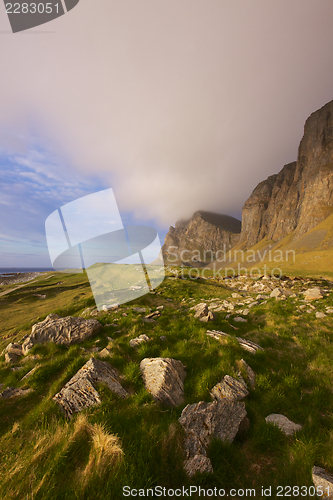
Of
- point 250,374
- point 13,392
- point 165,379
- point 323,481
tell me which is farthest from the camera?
point 250,374

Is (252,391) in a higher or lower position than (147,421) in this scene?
lower

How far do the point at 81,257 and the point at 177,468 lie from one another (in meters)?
10.2

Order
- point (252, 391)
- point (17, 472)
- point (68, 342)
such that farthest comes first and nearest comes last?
point (68, 342)
point (252, 391)
point (17, 472)

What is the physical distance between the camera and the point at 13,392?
5.36 metres

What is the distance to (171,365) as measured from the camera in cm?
578

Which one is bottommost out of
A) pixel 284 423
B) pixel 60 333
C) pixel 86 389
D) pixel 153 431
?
pixel 60 333

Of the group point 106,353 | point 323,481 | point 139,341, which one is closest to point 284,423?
point 323,481

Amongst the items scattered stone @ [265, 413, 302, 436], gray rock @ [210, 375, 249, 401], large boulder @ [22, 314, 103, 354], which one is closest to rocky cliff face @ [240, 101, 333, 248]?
gray rock @ [210, 375, 249, 401]

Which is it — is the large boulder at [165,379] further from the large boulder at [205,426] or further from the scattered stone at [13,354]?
the scattered stone at [13,354]

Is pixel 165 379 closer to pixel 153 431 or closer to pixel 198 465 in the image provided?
pixel 153 431

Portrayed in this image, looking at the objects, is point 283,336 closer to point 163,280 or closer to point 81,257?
point 81,257

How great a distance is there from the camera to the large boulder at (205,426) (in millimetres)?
3260

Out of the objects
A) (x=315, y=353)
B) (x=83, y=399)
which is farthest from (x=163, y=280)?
(x=83, y=399)

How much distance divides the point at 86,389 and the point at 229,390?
163 inches
